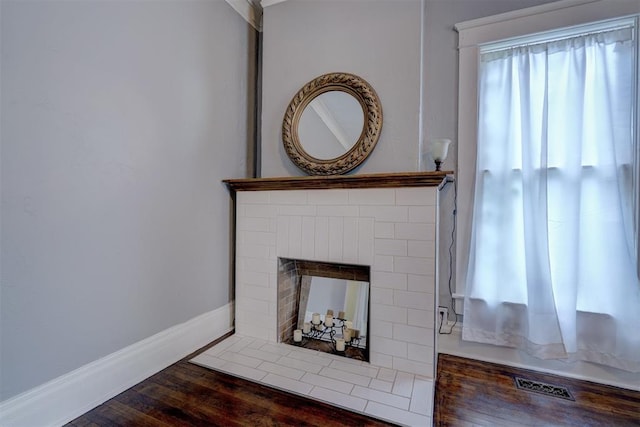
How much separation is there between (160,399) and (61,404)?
42 cm

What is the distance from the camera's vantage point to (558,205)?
6.17 ft

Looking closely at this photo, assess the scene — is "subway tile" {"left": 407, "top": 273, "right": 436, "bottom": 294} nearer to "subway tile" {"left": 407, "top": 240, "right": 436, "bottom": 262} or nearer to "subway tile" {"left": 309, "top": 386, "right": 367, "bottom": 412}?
"subway tile" {"left": 407, "top": 240, "right": 436, "bottom": 262}

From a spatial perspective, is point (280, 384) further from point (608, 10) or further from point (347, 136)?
point (608, 10)

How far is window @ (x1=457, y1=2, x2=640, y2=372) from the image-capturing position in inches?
68.9

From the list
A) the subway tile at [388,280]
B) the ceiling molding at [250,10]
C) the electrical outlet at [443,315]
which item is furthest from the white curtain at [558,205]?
the ceiling molding at [250,10]

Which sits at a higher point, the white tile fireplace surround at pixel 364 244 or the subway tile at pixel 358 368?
the white tile fireplace surround at pixel 364 244

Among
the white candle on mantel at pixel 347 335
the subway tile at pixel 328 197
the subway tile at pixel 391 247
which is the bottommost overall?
the white candle on mantel at pixel 347 335

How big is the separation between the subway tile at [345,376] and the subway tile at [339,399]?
0.45ft

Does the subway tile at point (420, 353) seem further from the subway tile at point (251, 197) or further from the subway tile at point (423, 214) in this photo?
the subway tile at point (251, 197)

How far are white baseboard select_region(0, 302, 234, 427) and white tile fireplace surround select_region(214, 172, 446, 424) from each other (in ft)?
1.43

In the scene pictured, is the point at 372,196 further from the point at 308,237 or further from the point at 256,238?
the point at 256,238

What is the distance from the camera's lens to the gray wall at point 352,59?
202 cm

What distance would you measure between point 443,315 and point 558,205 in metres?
1.07

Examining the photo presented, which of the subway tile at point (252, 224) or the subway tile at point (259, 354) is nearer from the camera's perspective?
the subway tile at point (259, 354)
